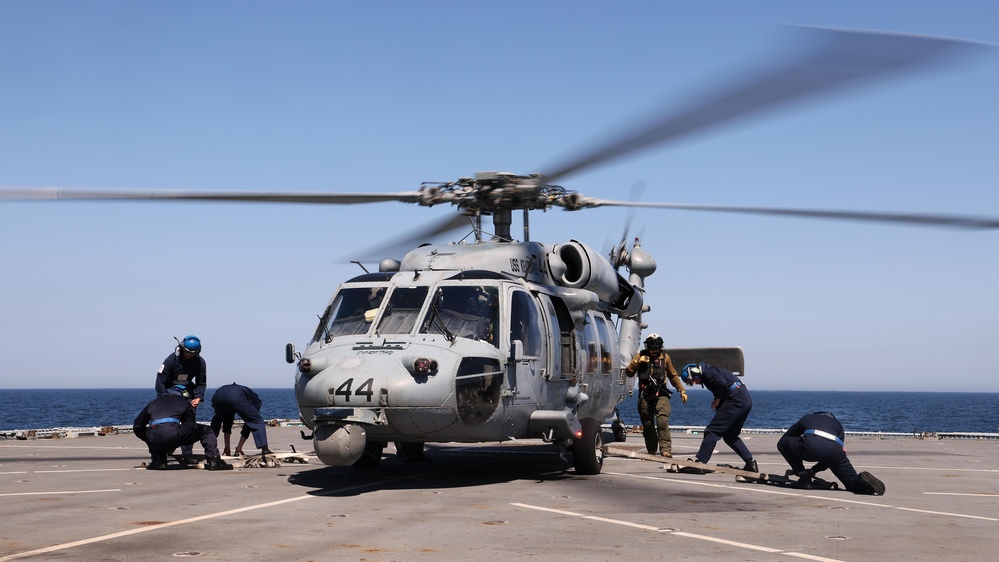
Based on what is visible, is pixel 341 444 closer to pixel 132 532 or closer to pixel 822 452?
pixel 132 532

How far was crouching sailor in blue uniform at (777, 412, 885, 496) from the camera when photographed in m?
11.2

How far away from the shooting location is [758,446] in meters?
19.8

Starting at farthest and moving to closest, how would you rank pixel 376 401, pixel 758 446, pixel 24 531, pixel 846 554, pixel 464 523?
pixel 758 446, pixel 376 401, pixel 464 523, pixel 24 531, pixel 846 554

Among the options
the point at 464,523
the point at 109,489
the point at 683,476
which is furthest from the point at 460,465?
the point at 464,523

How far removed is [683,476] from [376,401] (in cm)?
485

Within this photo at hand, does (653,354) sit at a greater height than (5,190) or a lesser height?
lesser

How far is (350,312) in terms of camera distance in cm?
1213

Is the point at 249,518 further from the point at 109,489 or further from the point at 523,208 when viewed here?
the point at 523,208

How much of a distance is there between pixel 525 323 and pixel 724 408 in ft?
11.0

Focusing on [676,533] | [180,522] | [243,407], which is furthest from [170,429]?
[676,533]

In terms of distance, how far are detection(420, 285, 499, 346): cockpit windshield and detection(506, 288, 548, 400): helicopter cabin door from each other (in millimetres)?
237

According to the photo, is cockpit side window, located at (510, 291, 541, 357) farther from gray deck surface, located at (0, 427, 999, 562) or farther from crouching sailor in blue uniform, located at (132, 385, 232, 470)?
crouching sailor in blue uniform, located at (132, 385, 232, 470)

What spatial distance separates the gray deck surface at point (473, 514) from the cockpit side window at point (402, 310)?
1817 mm

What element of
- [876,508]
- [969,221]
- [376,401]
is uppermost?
[969,221]
